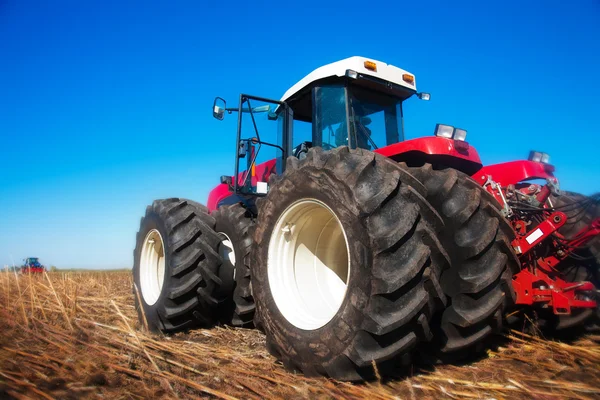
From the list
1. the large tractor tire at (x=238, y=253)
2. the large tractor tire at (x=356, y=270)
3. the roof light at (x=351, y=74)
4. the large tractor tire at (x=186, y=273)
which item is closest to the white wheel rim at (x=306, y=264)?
the large tractor tire at (x=356, y=270)

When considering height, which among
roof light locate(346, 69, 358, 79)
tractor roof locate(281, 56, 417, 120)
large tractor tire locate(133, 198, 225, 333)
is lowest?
large tractor tire locate(133, 198, 225, 333)

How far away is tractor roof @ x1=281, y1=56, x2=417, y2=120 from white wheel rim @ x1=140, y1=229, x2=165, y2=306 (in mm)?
2262

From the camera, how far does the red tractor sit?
Answer: 7.00 feet

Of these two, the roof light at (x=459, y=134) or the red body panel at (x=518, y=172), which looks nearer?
the roof light at (x=459, y=134)

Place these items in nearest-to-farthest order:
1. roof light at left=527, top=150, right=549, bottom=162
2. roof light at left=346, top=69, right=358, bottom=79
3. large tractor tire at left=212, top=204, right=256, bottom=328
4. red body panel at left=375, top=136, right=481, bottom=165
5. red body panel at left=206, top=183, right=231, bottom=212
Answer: red body panel at left=375, top=136, right=481, bottom=165 < roof light at left=527, top=150, right=549, bottom=162 < roof light at left=346, top=69, right=358, bottom=79 < large tractor tire at left=212, top=204, right=256, bottom=328 < red body panel at left=206, top=183, right=231, bottom=212

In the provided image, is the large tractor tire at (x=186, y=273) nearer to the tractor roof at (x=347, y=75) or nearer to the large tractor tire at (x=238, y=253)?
the large tractor tire at (x=238, y=253)

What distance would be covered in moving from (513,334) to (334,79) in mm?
2639

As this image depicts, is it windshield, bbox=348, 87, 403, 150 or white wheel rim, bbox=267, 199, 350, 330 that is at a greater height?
windshield, bbox=348, 87, 403, 150

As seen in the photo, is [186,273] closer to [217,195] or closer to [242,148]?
[242,148]

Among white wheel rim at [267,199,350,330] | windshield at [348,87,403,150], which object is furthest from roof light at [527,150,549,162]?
white wheel rim at [267,199,350,330]

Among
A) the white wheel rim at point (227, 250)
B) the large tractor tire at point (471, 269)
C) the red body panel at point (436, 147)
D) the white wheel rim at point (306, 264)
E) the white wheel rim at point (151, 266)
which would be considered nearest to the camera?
the large tractor tire at point (471, 269)

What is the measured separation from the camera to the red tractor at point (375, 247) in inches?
84.0

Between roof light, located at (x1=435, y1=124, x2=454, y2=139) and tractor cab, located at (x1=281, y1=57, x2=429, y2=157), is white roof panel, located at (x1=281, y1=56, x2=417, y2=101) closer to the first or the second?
tractor cab, located at (x1=281, y1=57, x2=429, y2=157)

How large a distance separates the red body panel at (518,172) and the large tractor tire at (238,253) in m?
2.15
